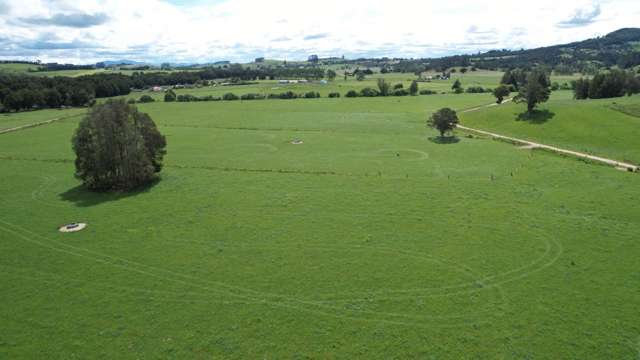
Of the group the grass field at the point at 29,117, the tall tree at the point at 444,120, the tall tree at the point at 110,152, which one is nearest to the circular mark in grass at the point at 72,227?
the tall tree at the point at 110,152

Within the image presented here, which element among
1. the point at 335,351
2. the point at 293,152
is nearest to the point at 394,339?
the point at 335,351

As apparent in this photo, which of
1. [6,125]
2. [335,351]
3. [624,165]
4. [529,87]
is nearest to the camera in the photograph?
[335,351]

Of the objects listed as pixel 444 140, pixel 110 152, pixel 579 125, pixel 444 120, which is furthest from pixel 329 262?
pixel 579 125

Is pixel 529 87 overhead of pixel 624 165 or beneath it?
overhead

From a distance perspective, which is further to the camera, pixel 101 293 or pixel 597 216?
pixel 597 216

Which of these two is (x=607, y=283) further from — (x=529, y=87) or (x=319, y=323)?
(x=529, y=87)

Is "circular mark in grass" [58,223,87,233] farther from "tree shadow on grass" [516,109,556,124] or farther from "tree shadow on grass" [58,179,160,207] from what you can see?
"tree shadow on grass" [516,109,556,124]

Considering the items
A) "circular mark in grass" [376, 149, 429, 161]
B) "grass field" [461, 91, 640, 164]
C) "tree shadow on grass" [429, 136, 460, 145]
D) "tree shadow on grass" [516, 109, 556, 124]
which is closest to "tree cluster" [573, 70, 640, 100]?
"grass field" [461, 91, 640, 164]
